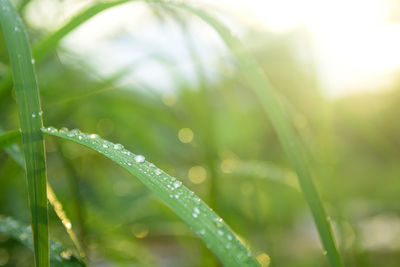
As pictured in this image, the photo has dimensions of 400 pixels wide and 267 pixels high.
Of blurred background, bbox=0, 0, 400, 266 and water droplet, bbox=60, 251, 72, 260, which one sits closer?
water droplet, bbox=60, 251, 72, 260

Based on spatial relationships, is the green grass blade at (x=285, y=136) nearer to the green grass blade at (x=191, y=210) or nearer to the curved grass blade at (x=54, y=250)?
the green grass blade at (x=191, y=210)

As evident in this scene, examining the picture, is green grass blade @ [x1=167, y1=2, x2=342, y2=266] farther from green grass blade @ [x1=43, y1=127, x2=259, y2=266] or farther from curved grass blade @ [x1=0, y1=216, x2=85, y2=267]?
curved grass blade @ [x1=0, y1=216, x2=85, y2=267]

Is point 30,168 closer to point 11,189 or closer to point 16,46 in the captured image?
point 16,46

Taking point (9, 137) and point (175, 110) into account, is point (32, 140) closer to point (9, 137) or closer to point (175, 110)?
point (9, 137)

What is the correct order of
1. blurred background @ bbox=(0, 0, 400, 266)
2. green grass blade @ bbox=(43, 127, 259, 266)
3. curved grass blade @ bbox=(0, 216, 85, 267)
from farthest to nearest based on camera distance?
blurred background @ bbox=(0, 0, 400, 266) < curved grass blade @ bbox=(0, 216, 85, 267) < green grass blade @ bbox=(43, 127, 259, 266)

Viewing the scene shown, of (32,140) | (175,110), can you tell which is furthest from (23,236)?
(175,110)

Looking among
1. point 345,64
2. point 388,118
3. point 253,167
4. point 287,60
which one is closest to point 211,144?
point 253,167

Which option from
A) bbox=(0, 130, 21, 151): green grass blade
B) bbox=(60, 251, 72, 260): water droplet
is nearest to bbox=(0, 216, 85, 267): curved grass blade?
bbox=(60, 251, 72, 260): water droplet
